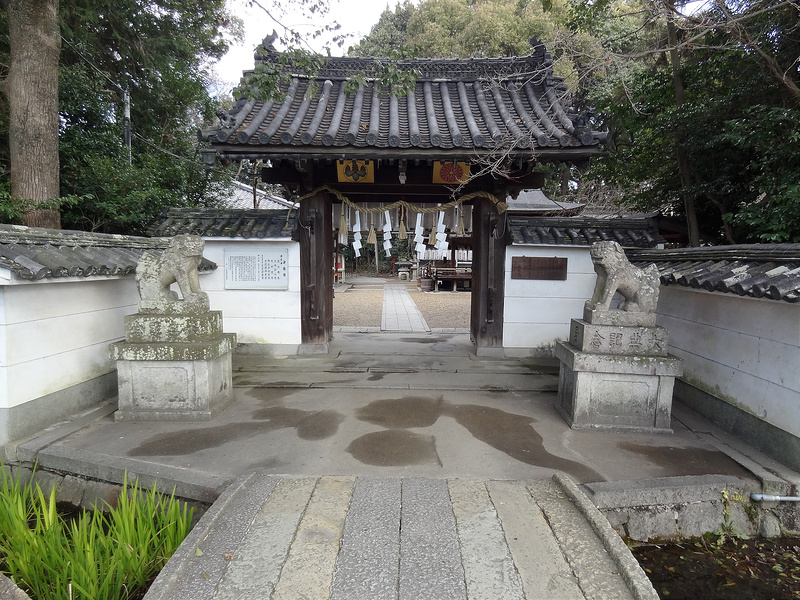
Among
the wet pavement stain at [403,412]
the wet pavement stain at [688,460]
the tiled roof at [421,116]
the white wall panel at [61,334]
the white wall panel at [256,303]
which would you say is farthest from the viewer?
the white wall panel at [256,303]

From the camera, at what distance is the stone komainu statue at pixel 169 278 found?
5.05m

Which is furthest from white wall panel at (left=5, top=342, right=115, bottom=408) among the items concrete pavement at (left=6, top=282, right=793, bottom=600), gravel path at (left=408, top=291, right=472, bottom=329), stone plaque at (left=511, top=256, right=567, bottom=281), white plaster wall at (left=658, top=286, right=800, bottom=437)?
gravel path at (left=408, top=291, right=472, bottom=329)

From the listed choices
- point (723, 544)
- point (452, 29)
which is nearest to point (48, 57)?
point (723, 544)

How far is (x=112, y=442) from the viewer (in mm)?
4414

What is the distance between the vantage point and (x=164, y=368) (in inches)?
195

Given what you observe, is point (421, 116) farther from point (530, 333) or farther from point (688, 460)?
point (688, 460)

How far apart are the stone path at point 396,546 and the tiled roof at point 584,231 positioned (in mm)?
5319

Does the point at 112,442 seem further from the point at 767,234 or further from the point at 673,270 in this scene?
the point at 767,234

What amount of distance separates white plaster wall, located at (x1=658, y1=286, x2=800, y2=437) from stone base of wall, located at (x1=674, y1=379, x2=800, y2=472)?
0.07 meters

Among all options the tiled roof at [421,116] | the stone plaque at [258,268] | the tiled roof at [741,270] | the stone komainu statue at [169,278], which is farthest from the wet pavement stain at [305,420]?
the tiled roof at [741,270]

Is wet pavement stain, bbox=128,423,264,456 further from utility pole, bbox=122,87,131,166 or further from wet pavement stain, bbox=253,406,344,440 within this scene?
utility pole, bbox=122,87,131,166

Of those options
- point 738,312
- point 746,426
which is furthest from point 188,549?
point 738,312

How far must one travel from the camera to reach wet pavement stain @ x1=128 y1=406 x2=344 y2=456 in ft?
14.1

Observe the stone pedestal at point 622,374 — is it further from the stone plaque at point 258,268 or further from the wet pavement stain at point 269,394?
the stone plaque at point 258,268
